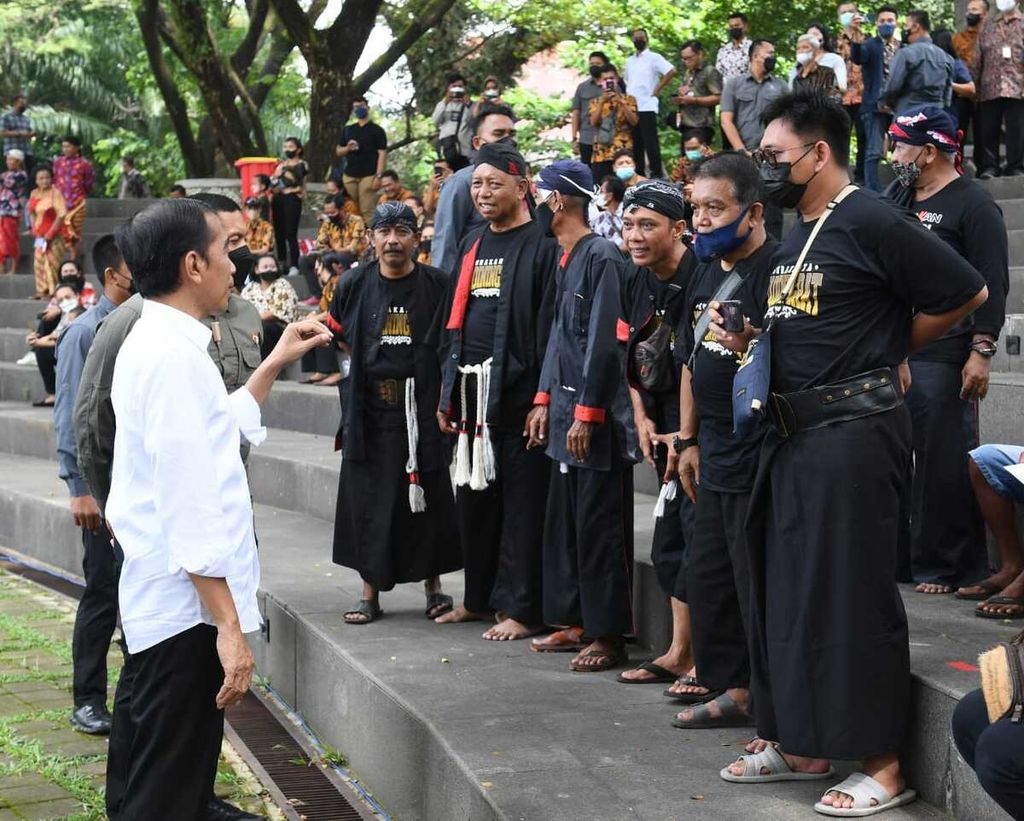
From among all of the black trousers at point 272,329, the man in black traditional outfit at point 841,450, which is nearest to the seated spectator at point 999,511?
the man in black traditional outfit at point 841,450

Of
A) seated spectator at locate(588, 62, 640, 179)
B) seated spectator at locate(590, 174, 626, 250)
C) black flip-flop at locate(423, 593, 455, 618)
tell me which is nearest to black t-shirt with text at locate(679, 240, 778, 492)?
black flip-flop at locate(423, 593, 455, 618)

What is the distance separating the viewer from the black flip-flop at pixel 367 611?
20.1 ft

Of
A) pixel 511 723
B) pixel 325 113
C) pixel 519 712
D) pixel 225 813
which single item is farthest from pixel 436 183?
pixel 225 813

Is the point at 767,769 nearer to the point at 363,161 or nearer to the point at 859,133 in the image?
the point at 859,133

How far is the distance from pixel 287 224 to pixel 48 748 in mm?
11721

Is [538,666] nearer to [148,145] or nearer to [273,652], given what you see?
[273,652]

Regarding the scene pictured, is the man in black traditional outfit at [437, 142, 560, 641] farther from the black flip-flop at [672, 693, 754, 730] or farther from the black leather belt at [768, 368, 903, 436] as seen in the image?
the black leather belt at [768, 368, 903, 436]

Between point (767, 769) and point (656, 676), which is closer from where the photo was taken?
point (767, 769)

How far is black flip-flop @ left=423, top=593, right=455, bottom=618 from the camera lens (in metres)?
6.28

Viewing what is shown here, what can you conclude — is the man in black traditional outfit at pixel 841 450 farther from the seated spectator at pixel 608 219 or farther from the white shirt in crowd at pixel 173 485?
the seated spectator at pixel 608 219

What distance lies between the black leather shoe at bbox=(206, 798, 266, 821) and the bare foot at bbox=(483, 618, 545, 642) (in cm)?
150

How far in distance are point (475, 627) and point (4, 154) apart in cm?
1569

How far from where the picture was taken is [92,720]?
5797mm

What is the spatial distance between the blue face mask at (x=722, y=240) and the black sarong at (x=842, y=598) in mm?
791
